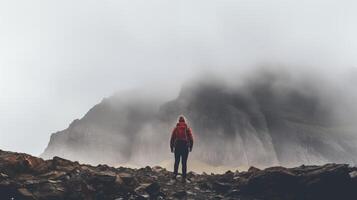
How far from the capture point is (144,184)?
28250 mm

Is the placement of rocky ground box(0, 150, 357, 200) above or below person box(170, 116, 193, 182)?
below

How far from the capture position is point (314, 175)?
28188 mm

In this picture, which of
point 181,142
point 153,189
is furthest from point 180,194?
point 181,142

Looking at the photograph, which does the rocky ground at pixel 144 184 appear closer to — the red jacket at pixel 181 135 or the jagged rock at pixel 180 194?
the jagged rock at pixel 180 194

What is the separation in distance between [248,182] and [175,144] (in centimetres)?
562

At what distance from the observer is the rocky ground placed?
25.7m

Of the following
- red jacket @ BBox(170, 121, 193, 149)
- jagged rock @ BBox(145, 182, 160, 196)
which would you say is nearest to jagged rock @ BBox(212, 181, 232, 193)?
red jacket @ BBox(170, 121, 193, 149)

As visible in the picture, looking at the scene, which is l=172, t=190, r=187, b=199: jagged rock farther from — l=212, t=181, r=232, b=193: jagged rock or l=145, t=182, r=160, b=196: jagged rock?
l=212, t=181, r=232, b=193: jagged rock

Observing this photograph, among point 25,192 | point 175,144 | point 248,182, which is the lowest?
point 25,192

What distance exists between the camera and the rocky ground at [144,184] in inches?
1012

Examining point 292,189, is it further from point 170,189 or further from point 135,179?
point 135,179

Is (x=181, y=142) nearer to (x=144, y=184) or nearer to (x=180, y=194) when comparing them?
(x=180, y=194)

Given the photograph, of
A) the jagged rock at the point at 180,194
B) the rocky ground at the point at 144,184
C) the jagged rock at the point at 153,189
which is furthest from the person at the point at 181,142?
the jagged rock at the point at 153,189

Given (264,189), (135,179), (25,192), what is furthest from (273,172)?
(25,192)
